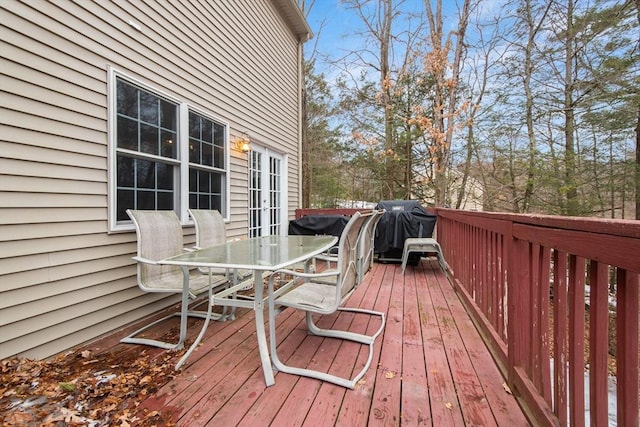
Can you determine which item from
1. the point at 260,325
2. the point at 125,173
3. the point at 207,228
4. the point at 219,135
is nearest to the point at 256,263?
the point at 260,325

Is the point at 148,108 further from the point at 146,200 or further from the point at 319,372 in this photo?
the point at 319,372

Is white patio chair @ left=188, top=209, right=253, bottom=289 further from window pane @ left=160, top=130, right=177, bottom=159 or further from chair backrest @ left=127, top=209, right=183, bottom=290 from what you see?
window pane @ left=160, top=130, right=177, bottom=159

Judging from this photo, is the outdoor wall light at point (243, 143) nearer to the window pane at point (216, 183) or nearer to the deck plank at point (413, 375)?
the window pane at point (216, 183)

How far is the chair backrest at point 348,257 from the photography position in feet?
6.48

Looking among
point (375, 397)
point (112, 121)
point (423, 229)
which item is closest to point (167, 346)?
point (375, 397)

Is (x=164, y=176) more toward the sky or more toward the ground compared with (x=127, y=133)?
more toward the ground

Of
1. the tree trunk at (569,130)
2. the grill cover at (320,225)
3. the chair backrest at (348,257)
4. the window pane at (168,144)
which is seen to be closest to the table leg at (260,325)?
the chair backrest at (348,257)

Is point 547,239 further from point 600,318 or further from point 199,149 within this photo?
point 199,149

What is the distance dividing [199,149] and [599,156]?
8257 millimetres

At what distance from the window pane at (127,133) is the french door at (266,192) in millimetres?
2317

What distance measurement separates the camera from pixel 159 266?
9.25ft

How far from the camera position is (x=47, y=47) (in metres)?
2.23

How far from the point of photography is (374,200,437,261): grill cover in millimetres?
5238

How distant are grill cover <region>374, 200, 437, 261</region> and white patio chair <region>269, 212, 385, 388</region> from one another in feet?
9.47
